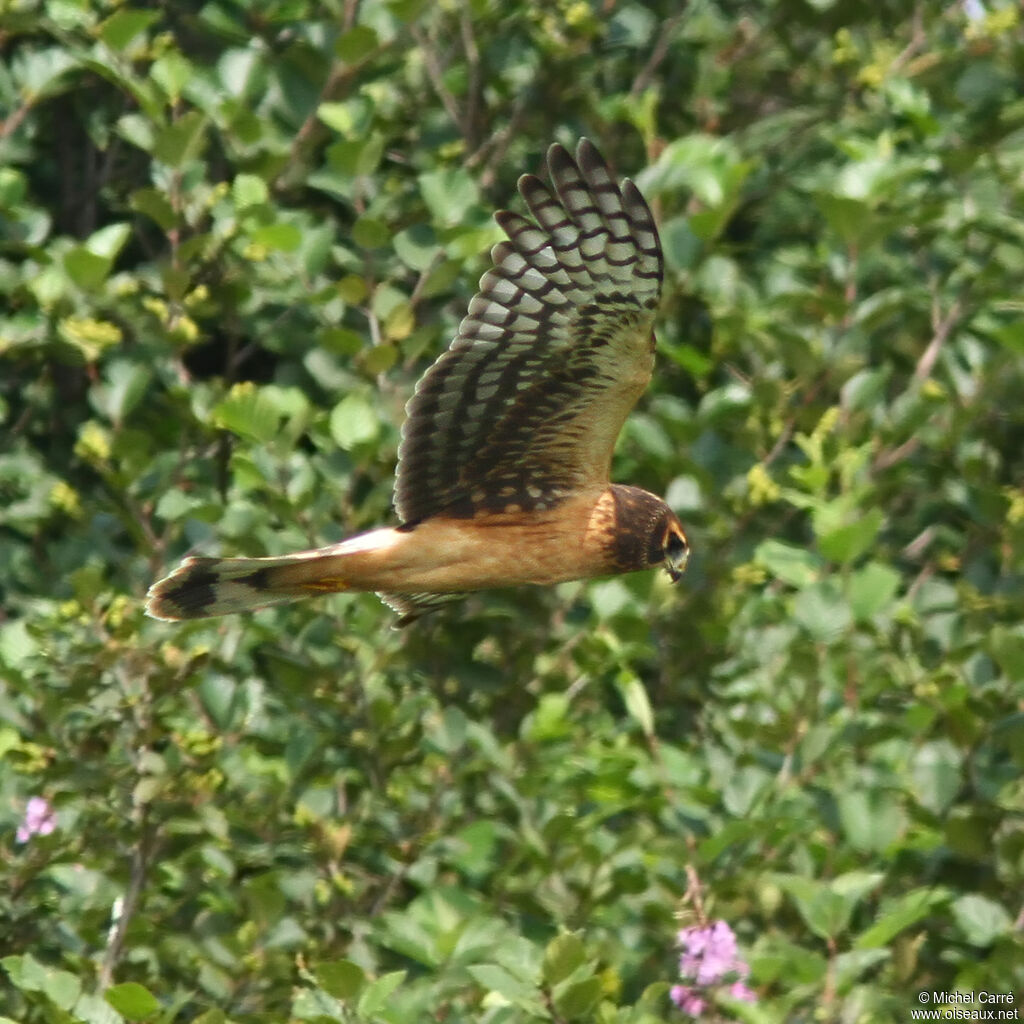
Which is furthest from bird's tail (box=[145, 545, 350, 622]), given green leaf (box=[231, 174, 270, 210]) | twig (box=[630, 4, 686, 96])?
twig (box=[630, 4, 686, 96])

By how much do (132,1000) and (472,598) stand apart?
183 cm

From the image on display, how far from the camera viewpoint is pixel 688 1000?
461cm

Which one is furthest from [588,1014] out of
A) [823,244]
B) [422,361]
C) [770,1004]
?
[823,244]

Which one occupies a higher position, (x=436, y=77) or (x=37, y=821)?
(x=436, y=77)

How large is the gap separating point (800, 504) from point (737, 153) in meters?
1.30

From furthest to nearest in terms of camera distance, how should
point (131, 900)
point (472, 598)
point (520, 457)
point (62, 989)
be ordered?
point (472, 598), point (520, 457), point (131, 900), point (62, 989)

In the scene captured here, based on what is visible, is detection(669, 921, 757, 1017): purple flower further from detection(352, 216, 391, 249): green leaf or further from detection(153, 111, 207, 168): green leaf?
detection(153, 111, 207, 168): green leaf

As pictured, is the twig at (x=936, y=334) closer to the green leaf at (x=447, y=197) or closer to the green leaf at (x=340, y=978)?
the green leaf at (x=447, y=197)

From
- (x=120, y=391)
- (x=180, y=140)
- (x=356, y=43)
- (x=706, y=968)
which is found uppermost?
(x=356, y=43)

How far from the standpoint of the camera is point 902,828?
520cm

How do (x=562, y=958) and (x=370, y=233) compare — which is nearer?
(x=562, y=958)

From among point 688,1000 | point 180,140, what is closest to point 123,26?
point 180,140

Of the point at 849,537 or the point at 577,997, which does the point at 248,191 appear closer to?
the point at 849,537

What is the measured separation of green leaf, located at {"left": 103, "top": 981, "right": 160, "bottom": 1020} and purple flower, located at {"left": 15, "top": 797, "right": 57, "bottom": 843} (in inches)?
26.6
